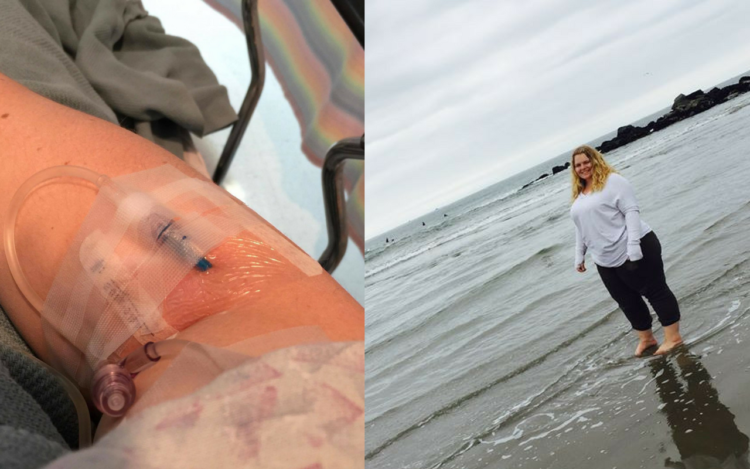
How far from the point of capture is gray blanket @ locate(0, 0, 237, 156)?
572 mm

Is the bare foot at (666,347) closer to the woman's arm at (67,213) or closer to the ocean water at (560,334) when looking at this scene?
the ocean water at (560,334)

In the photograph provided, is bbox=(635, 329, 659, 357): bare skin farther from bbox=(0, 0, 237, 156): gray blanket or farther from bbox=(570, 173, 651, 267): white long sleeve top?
bbox=(0, 0, 237, 156): gray blanket

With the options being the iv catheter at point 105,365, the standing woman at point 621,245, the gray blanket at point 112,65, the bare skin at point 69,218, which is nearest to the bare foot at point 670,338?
the standing woman at point 621,245

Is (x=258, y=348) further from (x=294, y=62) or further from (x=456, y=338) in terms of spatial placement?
(x=294, y=62)

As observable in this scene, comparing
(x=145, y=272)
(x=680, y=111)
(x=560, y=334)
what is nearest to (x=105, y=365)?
(x=145, y=272)

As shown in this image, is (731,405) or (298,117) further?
(298,117)

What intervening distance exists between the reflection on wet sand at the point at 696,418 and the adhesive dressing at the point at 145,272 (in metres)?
0.27

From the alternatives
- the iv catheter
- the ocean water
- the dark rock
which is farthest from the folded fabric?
the dark rock

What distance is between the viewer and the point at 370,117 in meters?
0.55

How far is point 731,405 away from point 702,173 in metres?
0.19

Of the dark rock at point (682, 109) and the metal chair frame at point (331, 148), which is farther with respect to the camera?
the metal chair frame at point (331, 148)

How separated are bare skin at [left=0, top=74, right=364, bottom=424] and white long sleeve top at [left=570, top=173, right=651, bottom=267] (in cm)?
Answer: 20

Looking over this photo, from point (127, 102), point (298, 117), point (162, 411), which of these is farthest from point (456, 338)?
point (298, 117)

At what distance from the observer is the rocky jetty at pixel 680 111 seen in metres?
0.47
